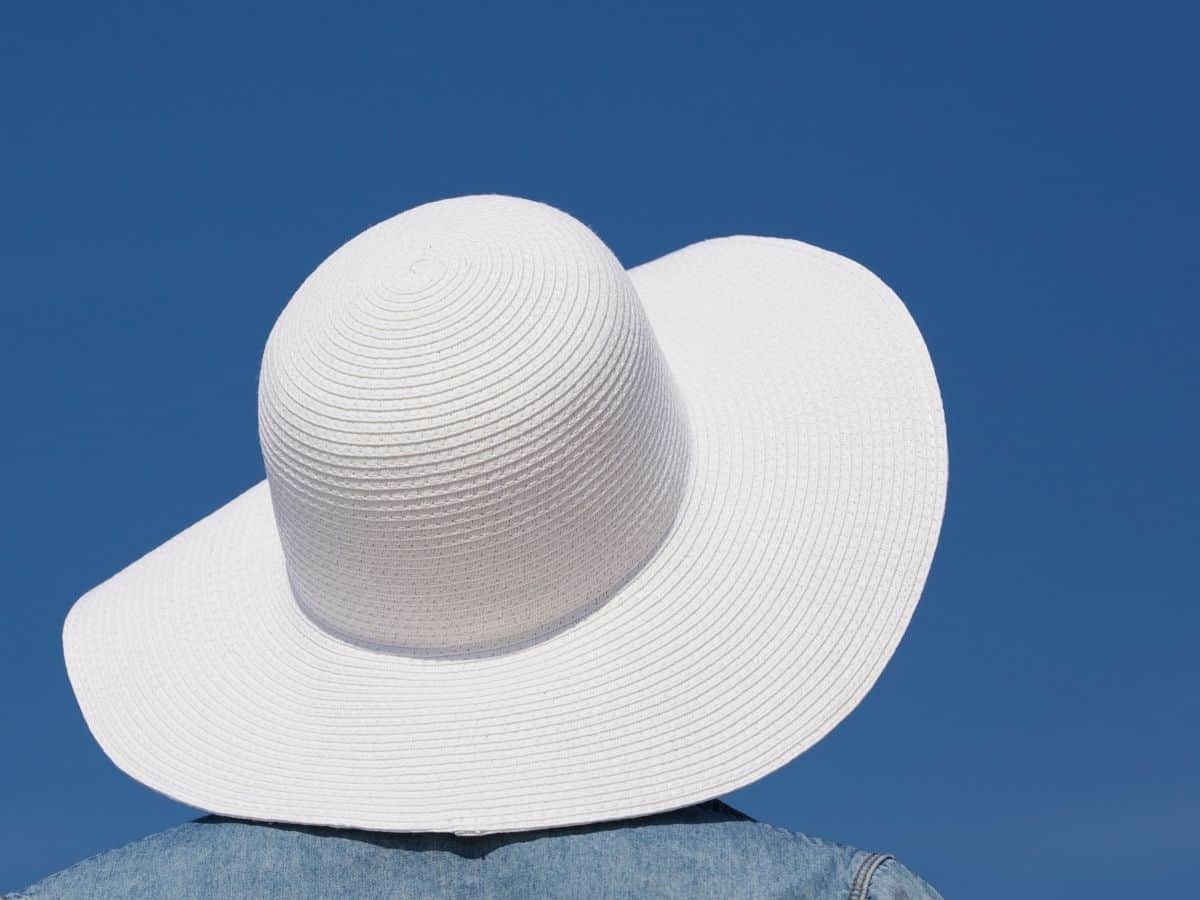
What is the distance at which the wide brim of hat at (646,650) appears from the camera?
2129 millimetres

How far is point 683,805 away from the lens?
→ 81.1 inches

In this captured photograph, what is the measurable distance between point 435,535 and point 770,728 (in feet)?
1.43

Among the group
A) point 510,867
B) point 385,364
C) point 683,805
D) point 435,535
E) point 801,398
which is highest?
point 801,398

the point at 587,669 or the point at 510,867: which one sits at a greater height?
the point at 587,669

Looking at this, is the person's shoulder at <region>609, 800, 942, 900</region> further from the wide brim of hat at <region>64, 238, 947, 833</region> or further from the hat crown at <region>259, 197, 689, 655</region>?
the hat crown at <region>259, 197, 689, 655</region>

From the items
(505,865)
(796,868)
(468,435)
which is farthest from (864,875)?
(468,435)

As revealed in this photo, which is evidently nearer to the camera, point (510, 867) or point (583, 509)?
point (510, 867)

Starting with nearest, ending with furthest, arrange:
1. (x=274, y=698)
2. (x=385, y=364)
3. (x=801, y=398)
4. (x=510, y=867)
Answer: (x=510, y=867)
(x=385, y=364)
(x=274, y=698)
(x=801, y=398)

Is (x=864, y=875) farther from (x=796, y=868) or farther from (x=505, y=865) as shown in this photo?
(x=505, y=865)

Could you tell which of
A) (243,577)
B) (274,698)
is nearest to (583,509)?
(274,698)

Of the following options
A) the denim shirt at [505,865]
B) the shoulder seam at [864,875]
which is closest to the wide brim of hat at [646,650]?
the denim shirt at [505,865]

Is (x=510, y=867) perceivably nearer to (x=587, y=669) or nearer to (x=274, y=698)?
(x=587, y=669)

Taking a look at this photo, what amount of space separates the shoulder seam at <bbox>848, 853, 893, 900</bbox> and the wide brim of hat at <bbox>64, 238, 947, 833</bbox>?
0.17 m

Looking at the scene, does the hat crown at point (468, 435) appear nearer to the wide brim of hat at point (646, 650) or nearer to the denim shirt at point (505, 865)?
the wide brim of hat at point (646, 650)
